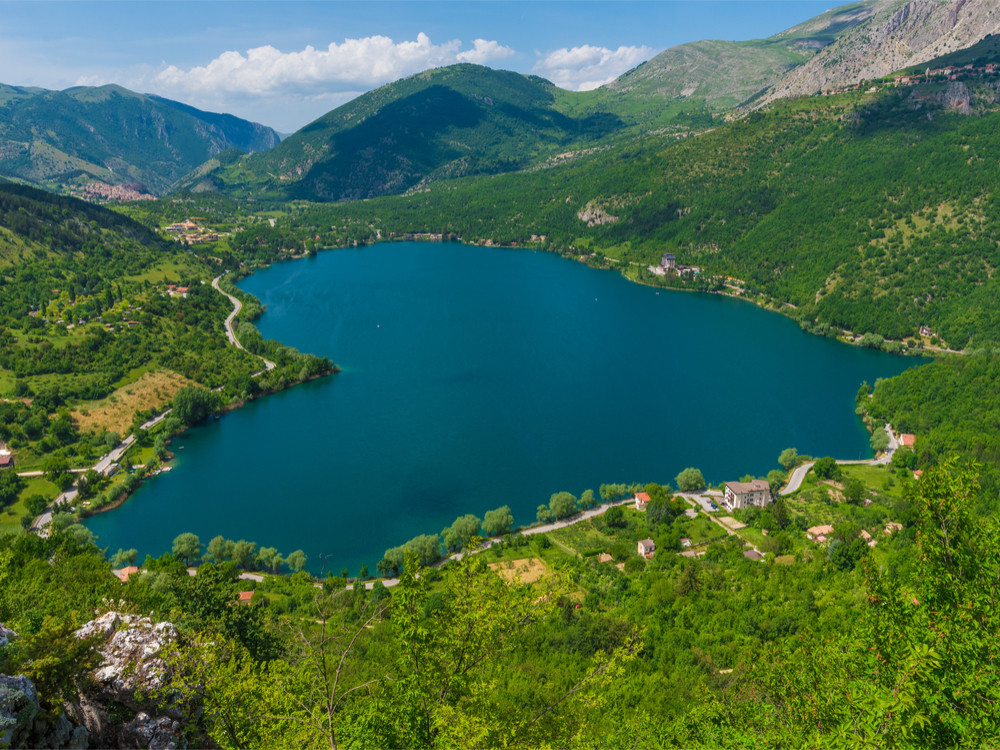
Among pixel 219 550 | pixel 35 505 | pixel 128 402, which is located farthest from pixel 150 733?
pixel 128 402

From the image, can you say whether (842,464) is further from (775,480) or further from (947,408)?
(947,408)

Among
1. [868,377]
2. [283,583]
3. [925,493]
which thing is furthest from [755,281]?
[925,493]

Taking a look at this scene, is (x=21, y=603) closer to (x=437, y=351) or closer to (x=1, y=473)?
(x=1, y=473)

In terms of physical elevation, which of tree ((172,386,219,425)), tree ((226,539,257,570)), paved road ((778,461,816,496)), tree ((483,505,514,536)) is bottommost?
paved road ((778,461,816,496))

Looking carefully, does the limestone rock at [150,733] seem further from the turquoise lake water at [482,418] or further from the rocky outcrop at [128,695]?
the turquoise lake water at [482,418]

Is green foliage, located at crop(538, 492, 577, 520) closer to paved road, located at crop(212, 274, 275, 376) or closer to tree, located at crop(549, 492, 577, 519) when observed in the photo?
tree, located at crop(549, 492, 577, 519)

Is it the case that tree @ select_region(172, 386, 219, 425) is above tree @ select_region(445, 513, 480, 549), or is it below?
above

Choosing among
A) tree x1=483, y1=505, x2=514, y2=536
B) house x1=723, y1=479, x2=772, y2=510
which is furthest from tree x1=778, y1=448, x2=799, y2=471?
tree x1=483, y1=505, x2=514, y2=536
